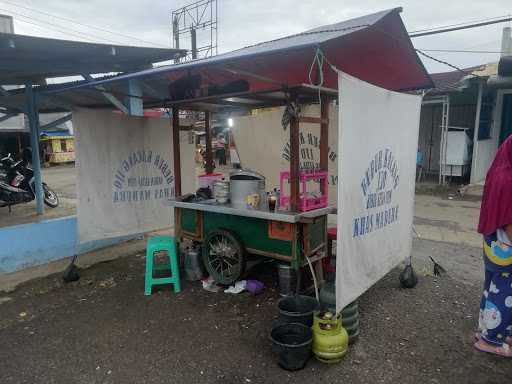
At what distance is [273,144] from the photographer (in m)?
5.95

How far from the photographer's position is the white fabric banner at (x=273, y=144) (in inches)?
219

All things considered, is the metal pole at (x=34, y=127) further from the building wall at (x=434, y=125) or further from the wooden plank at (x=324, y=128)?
the building wall at (x=434, y=125)

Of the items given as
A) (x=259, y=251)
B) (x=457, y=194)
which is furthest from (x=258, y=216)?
(x=457, y=194)

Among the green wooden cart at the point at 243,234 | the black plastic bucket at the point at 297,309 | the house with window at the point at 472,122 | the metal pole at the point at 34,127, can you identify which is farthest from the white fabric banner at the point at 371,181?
the house with window at the point at 472,122

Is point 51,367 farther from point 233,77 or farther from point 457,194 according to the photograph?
point 457,194

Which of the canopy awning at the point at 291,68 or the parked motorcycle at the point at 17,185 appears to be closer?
the canopy awning at the point at 291,68

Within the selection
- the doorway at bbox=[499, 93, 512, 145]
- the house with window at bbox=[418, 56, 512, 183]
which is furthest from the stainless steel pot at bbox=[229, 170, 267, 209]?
the doorway at bbox=[499, 93, 512, 145]

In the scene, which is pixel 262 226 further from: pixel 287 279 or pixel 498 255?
pixel 498 255

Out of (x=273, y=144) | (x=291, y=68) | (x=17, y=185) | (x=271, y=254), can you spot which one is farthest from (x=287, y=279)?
(x=17, y=185)

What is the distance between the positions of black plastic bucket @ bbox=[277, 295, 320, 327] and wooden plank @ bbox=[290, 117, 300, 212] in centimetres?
85

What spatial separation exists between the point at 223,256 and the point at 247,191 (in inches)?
30.4

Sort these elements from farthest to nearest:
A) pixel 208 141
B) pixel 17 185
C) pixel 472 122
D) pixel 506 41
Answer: pixel 506 41 → pixel 472 122 → pixel 17 185 → pixel 208 141

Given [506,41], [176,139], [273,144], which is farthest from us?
[506,41]

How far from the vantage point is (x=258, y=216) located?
12.2 feet
